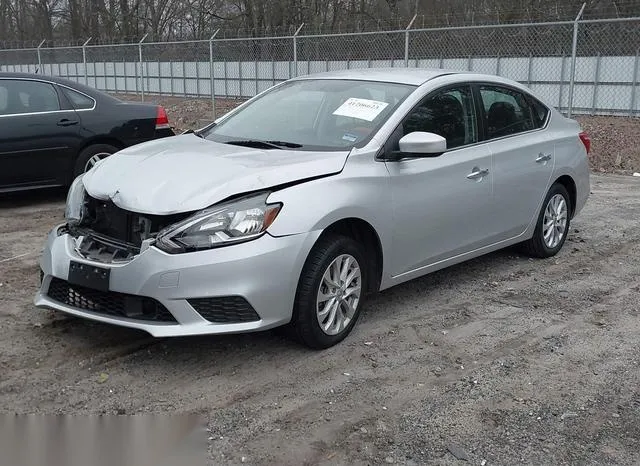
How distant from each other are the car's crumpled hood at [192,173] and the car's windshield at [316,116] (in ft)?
0.85

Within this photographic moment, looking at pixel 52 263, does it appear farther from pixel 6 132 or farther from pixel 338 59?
pixel 338 59

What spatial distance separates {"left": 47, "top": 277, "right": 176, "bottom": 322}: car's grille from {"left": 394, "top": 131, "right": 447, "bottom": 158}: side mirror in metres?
1.78

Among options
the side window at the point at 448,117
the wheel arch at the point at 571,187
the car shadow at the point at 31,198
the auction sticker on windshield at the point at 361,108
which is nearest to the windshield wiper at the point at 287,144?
the auction sticker on windshield at the point at 361,108

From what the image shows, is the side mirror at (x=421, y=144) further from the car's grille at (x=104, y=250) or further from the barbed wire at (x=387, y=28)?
the barbed wire at (x=387, y=28)

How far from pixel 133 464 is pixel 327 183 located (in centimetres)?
186

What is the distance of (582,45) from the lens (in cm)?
1500

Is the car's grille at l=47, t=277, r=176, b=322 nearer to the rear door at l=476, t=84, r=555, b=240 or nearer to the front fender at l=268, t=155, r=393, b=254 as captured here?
the front fender at l=268, t=155, r=393, b=254

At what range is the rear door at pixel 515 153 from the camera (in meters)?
5.36

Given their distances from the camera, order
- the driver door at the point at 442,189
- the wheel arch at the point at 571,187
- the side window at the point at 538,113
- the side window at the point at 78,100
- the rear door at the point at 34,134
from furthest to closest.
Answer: the side window at the point at 78,100, the rear door at the point at 34,134, the wheel arch at the point at 571,187, the side window at the point at 538,113, the driver door at the point at 442,189

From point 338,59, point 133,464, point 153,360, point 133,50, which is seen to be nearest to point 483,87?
point 153,360

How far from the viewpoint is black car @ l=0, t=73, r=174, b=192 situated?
7.46 meters

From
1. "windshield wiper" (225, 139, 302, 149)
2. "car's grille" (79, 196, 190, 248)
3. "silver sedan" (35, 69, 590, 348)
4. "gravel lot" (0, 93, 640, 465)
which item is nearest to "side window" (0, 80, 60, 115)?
"gravel lot" (0, 93, 640, 465)

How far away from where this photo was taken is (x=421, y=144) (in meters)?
4.35

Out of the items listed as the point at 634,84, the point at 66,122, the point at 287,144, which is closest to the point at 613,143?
the point at 634,84
